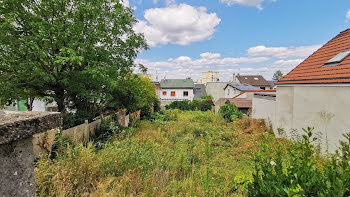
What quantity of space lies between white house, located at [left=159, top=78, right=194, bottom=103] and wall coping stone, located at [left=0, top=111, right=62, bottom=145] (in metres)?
28.0

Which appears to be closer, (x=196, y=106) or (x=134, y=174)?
(x=134, y=174)

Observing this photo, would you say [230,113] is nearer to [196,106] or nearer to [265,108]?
[265,108]

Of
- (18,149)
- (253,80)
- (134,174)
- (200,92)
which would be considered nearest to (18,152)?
(18,149)

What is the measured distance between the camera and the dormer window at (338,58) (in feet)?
18.4

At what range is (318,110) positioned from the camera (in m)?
5.55

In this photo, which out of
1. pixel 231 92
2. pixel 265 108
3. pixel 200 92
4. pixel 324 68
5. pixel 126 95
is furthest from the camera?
pixel 200 92

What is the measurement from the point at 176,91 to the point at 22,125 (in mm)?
28769

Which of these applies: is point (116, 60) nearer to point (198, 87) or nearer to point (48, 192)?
point (48, 192)

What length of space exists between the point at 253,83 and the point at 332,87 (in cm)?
3053

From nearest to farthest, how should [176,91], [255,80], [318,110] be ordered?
[318,110] → [176,91] → [255,80]

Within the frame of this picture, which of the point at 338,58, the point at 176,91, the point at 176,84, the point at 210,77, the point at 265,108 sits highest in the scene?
the point at 210,77

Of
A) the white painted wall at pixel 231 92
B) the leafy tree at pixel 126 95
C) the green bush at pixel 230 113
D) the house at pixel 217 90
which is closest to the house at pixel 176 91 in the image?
the house at pixel 217 90

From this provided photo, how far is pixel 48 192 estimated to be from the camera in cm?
236

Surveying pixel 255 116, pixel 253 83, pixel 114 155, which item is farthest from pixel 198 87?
pixel 114 155
